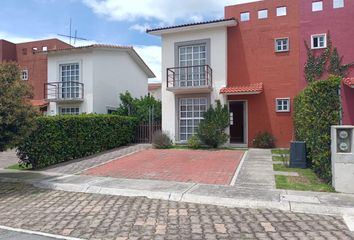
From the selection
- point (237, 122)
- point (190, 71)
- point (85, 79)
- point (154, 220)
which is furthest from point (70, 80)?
point (154, 220)

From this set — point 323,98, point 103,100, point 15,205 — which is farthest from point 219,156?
point 103,100

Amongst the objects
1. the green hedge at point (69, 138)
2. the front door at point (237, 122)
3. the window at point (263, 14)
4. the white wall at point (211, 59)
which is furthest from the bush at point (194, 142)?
the window at point (263, 14)

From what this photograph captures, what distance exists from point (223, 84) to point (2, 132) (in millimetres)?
11599

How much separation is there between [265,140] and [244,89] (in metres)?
2.86

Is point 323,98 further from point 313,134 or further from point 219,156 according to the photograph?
point 219,156

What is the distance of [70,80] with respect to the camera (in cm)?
A: 2322

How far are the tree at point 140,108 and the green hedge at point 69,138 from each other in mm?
2613

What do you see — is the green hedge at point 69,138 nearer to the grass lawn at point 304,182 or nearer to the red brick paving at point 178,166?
the red brick paving at point 178,166

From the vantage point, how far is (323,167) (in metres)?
9.20

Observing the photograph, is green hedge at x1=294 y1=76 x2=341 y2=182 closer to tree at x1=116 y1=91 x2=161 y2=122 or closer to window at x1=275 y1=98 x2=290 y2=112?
window at x1=275 y1=98 x2=290 y2=112

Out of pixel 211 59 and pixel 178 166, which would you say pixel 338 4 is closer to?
pixel 211 59

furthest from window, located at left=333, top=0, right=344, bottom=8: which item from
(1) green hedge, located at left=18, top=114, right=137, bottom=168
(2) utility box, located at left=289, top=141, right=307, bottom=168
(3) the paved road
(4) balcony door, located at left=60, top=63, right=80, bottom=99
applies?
(4) balcony door, located at left=60, top=63, right=80, bottom=99

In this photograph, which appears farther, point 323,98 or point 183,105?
point 183,105

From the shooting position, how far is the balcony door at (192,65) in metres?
18.5
